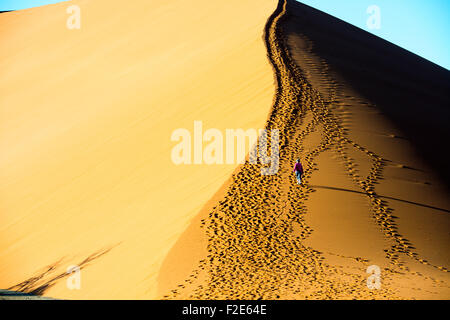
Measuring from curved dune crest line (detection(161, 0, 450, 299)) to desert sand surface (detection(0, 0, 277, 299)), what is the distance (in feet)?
2.69

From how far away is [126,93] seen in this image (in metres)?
20.4

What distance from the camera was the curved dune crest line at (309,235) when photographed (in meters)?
7.64

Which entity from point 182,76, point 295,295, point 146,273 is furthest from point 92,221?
point 182,76

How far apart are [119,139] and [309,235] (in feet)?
28.3

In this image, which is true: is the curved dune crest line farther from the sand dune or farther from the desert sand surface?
the desert sand surface

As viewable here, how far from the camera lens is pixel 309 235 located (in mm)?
9258

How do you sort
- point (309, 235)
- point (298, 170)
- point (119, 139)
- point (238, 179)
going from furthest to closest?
point (119, 139), point (238, 179), point (298, 170), point (309, 235)

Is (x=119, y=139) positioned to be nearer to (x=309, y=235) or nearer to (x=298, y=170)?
(x=298, y=170)

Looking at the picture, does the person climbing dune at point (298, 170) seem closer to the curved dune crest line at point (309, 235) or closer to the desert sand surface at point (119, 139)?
the curved dune crest line at point (309, 235)

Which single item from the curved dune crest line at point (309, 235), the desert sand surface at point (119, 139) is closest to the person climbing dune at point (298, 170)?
the curved dune crest line at point (309, 235)

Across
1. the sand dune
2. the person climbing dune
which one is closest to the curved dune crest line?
the sand dune

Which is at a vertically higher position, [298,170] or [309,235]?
[298,170]

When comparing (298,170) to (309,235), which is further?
(298,170)

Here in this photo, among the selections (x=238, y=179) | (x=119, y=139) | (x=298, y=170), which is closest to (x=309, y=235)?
(x=298, y=170)
